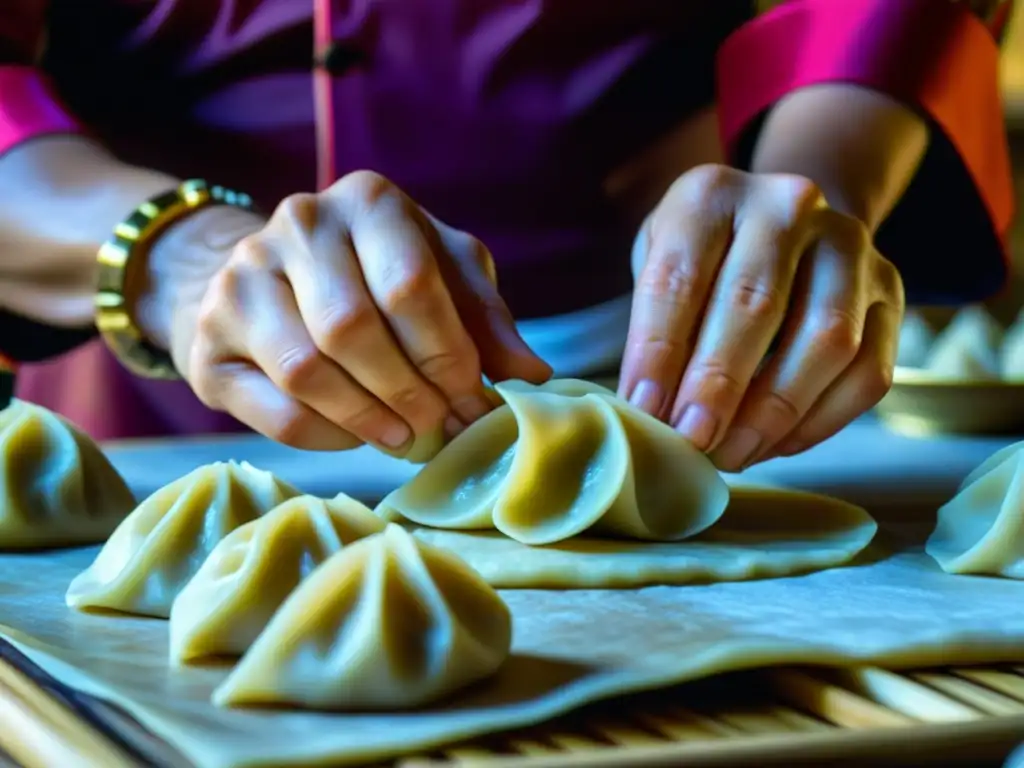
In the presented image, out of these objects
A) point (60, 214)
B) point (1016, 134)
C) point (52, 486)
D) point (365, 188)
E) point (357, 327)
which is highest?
point (365, 188)

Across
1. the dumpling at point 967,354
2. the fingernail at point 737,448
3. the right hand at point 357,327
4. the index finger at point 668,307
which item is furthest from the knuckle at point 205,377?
the dumpling at point 967,354

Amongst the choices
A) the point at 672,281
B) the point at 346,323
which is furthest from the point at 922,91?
the point at 346,323

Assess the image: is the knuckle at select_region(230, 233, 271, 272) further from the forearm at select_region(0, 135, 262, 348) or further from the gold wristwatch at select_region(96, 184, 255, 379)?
the gold wristwatch at select_region(96, 184, 255, 379)

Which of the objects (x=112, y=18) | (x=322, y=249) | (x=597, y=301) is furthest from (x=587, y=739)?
(x=112, y=18)

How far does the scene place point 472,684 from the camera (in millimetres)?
804

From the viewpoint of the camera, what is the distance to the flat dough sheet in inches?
28.0

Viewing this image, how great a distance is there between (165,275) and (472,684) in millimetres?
1017

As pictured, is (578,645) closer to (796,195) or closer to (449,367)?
(449,367)

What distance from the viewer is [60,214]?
188cm

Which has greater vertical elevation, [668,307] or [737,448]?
[668,307]

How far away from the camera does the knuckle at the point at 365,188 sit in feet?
4.32

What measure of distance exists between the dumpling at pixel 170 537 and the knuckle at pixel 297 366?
0.34 feet

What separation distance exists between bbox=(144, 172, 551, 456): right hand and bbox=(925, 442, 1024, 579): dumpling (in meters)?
0.46

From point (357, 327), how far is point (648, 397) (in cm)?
32
